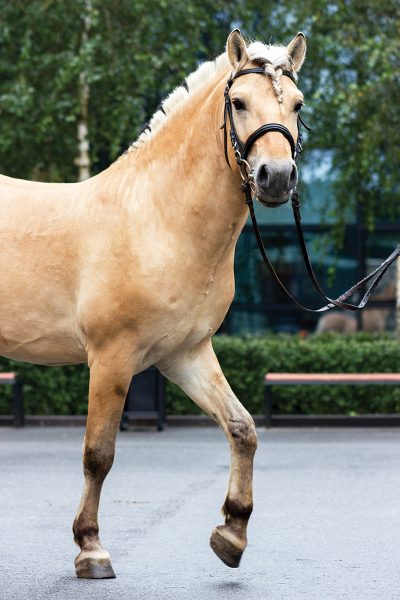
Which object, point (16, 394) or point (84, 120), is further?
point (84, 120)

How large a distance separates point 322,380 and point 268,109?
30.7 feet

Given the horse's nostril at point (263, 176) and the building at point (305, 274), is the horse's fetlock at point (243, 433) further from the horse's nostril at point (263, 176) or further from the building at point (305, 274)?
the building at point (305, 274)

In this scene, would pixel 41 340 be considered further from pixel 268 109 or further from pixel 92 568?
pixel 268 109

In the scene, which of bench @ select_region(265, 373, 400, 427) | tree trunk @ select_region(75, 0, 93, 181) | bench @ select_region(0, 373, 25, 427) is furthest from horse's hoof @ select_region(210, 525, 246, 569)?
tree trunk @ select_region(75, 0, 93, 181)

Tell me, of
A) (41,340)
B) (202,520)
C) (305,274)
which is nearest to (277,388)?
(305,274)

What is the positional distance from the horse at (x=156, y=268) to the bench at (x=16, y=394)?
8.67 m

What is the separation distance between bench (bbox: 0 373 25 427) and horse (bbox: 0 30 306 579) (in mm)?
8668

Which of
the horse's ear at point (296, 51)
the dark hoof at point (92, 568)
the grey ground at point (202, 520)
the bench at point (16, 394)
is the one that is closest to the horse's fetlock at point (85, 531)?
the dark hoof at point (92, 568)

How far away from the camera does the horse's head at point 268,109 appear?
5.57m

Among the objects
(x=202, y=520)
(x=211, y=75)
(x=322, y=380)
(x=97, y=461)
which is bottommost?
(x=202, y=520)

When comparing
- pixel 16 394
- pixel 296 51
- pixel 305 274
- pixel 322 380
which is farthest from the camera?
pixel 305 274

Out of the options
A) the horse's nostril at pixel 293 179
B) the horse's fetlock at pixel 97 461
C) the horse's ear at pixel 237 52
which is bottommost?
the horse's fetlock at pixel 97 461

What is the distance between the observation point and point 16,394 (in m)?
15.3

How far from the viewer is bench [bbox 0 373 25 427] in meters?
15.2
